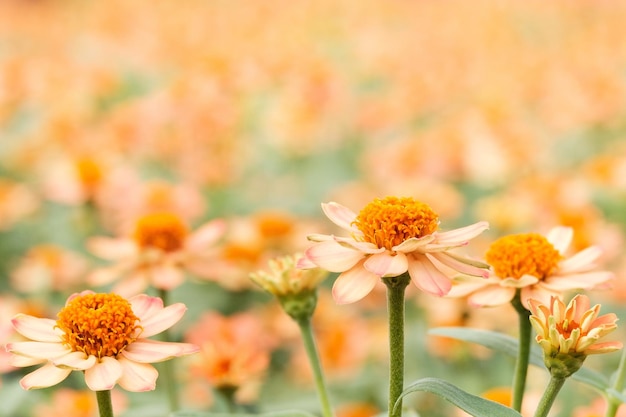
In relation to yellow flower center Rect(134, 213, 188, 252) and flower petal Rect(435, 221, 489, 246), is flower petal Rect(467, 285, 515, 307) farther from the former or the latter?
yellow flower center Rect(134, 213, 188, 252)

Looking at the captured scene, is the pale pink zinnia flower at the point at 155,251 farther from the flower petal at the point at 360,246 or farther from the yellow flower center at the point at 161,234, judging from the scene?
the flower petal at the point at 360,246

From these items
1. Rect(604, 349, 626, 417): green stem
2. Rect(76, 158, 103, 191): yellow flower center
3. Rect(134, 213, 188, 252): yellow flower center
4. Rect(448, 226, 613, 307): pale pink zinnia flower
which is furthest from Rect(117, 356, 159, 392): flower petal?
Rect(76, 158, 103, 191): yellow flower center

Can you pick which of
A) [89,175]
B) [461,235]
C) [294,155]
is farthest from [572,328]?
[294,155]

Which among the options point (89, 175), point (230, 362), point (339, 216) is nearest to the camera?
point (339, 216)

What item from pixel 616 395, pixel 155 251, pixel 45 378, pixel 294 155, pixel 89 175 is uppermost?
pixel 294 155

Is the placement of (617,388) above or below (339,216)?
below

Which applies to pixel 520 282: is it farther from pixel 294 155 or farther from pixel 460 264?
pixel 294 155

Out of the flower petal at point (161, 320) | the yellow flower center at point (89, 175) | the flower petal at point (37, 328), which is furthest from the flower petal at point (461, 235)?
the yellow flower center at point (89, 175)
